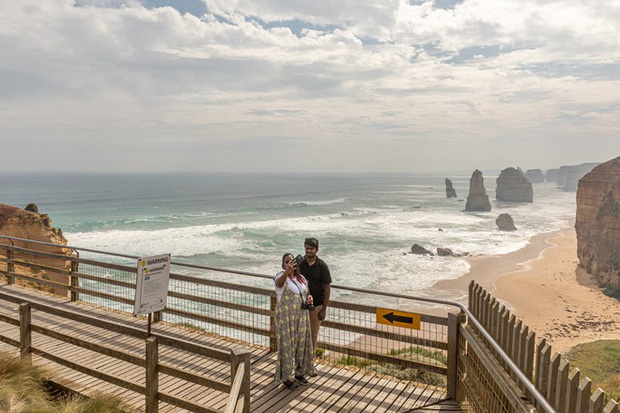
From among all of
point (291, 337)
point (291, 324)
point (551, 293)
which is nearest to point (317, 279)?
point (291, 324)

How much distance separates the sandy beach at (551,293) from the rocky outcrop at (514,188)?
86660 millimetres

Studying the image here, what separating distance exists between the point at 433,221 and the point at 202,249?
53129mm

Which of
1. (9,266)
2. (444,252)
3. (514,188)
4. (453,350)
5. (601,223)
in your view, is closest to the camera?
(453,350)

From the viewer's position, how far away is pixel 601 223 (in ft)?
154

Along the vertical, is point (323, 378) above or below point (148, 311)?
below

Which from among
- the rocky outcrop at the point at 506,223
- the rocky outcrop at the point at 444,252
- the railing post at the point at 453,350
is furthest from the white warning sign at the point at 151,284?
the rocky outcrop at the point at 506,223

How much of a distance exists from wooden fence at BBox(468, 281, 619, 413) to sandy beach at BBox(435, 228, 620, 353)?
2408cm

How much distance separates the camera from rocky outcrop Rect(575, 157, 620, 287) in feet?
140

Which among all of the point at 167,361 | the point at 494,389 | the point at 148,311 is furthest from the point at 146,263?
the point at 494,389

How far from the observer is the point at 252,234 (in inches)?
2576

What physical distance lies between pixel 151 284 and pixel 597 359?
25.3m

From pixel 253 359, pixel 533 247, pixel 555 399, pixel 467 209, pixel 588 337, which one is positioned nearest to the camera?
pixel 555 399

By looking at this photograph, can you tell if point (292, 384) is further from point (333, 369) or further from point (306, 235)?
point (306, 235)

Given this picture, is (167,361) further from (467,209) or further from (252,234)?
(467,209)
